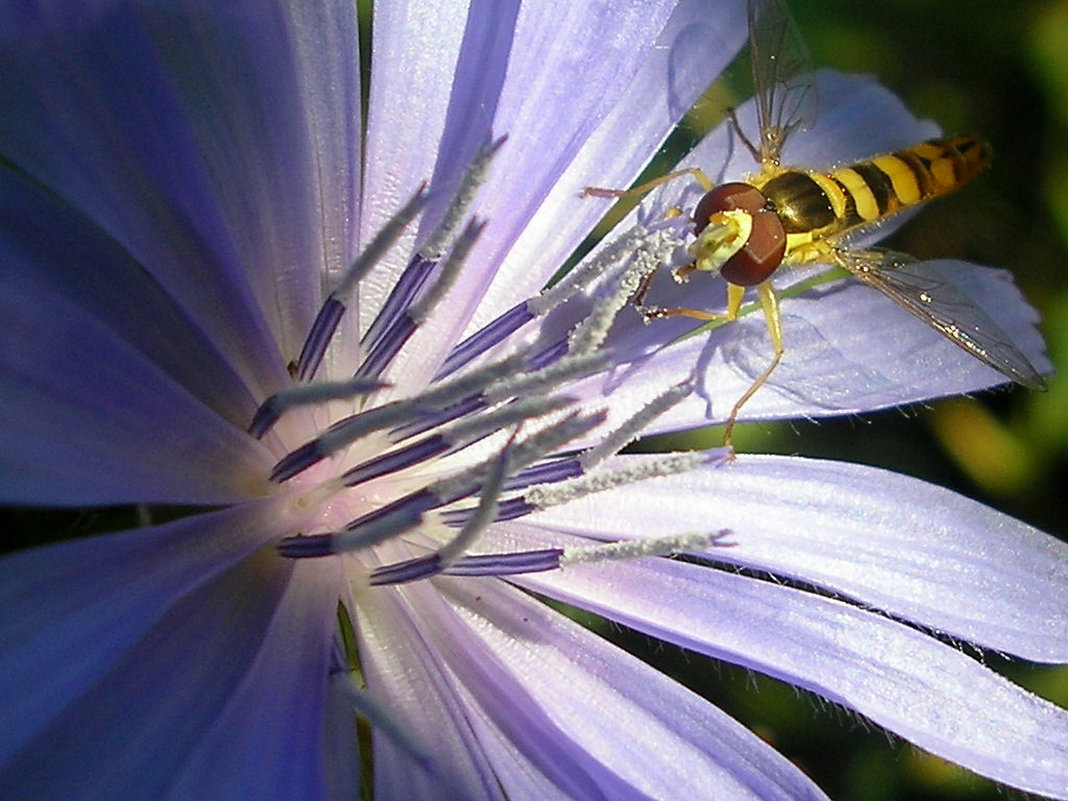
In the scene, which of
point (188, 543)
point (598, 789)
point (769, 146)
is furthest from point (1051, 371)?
point (188, 543)

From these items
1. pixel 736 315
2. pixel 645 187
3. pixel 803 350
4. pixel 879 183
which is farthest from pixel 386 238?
pixel 879 183

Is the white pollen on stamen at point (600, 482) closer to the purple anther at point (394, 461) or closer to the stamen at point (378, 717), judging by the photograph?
the purple anther at point (394, 461)


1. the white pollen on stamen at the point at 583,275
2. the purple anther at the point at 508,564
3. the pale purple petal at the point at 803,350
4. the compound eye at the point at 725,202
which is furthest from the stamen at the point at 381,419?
the compound eye at the point at 725,202

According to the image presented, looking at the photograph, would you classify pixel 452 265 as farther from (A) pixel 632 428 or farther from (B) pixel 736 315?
(B) pixel 736 315

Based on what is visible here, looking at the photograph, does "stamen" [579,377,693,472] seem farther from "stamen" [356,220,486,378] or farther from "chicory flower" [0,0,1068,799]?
"stamen" [356,220,486,378]

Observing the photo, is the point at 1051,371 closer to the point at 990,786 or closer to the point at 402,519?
the point at 990,786

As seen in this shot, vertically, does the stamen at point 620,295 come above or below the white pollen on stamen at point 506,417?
above
